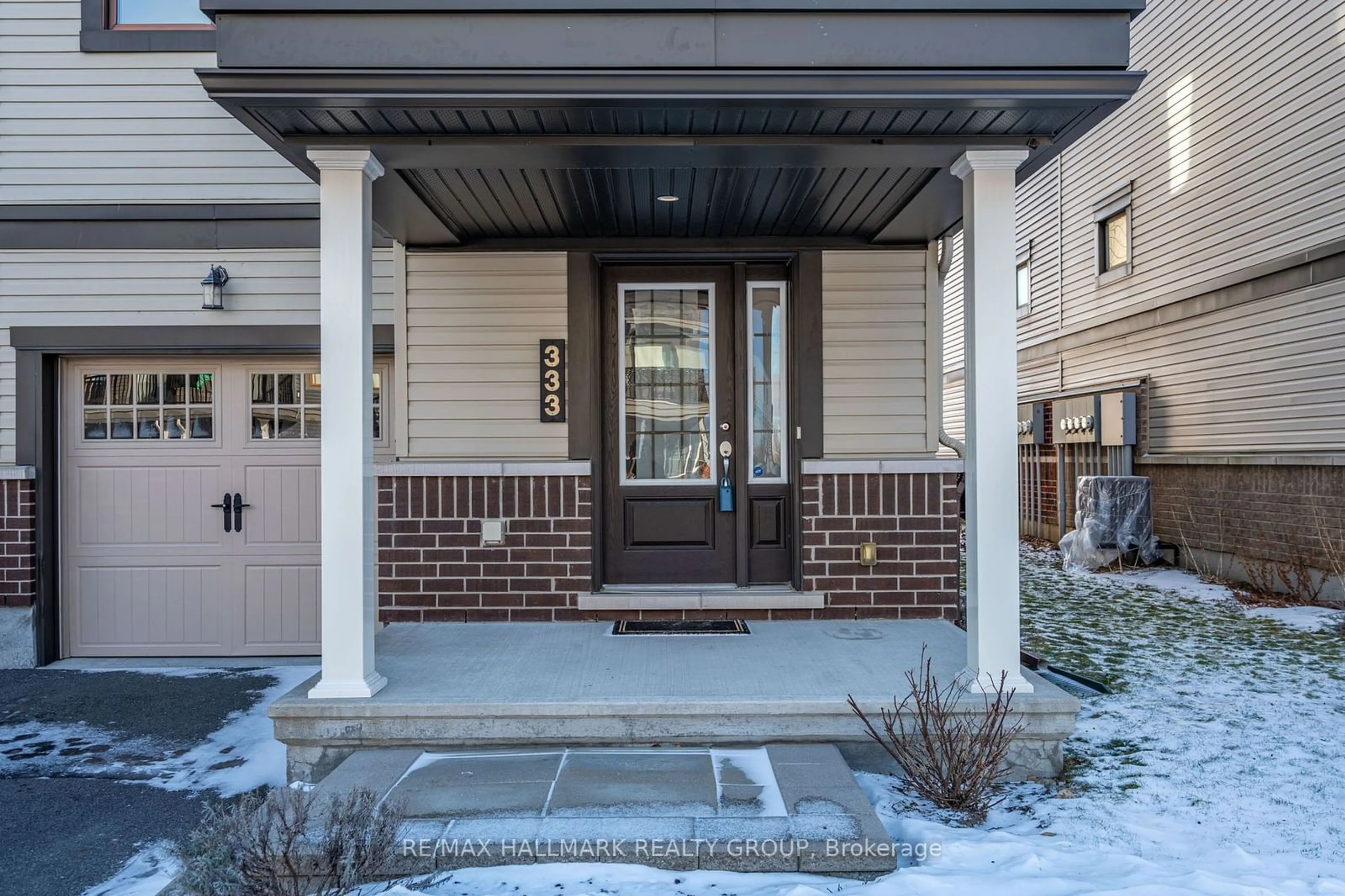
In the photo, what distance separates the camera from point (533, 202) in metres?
4.69

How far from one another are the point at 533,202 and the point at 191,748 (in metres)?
3.17

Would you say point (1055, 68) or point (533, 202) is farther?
point (533, 202)

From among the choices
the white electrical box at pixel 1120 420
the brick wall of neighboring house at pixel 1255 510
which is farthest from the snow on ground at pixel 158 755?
the white electrical box at pixel 1120 420

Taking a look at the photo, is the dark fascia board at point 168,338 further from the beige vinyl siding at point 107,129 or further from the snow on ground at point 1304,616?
the snow on ground at point 1304,616


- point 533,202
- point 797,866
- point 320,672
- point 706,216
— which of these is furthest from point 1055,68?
point 320,672

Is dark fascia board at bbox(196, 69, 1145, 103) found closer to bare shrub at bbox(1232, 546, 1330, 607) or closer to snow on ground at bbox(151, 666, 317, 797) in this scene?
snow on ground at bbox(151, 666, 317, 797)

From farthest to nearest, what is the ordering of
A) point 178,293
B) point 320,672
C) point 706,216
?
point 178,293, point 706,216, point 320,672

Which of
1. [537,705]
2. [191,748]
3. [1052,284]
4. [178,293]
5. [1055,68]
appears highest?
[1052,284]

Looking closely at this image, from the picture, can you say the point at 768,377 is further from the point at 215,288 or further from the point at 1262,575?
the point at 1262,575

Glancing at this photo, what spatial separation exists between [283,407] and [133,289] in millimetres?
1202

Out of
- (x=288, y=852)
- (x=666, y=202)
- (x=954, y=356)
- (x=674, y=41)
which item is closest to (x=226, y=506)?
(x=666, y=202)

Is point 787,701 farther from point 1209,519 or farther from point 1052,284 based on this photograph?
point 1052,284

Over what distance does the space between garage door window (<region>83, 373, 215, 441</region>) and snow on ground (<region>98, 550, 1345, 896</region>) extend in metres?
2.95

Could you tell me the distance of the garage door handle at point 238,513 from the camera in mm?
5984
